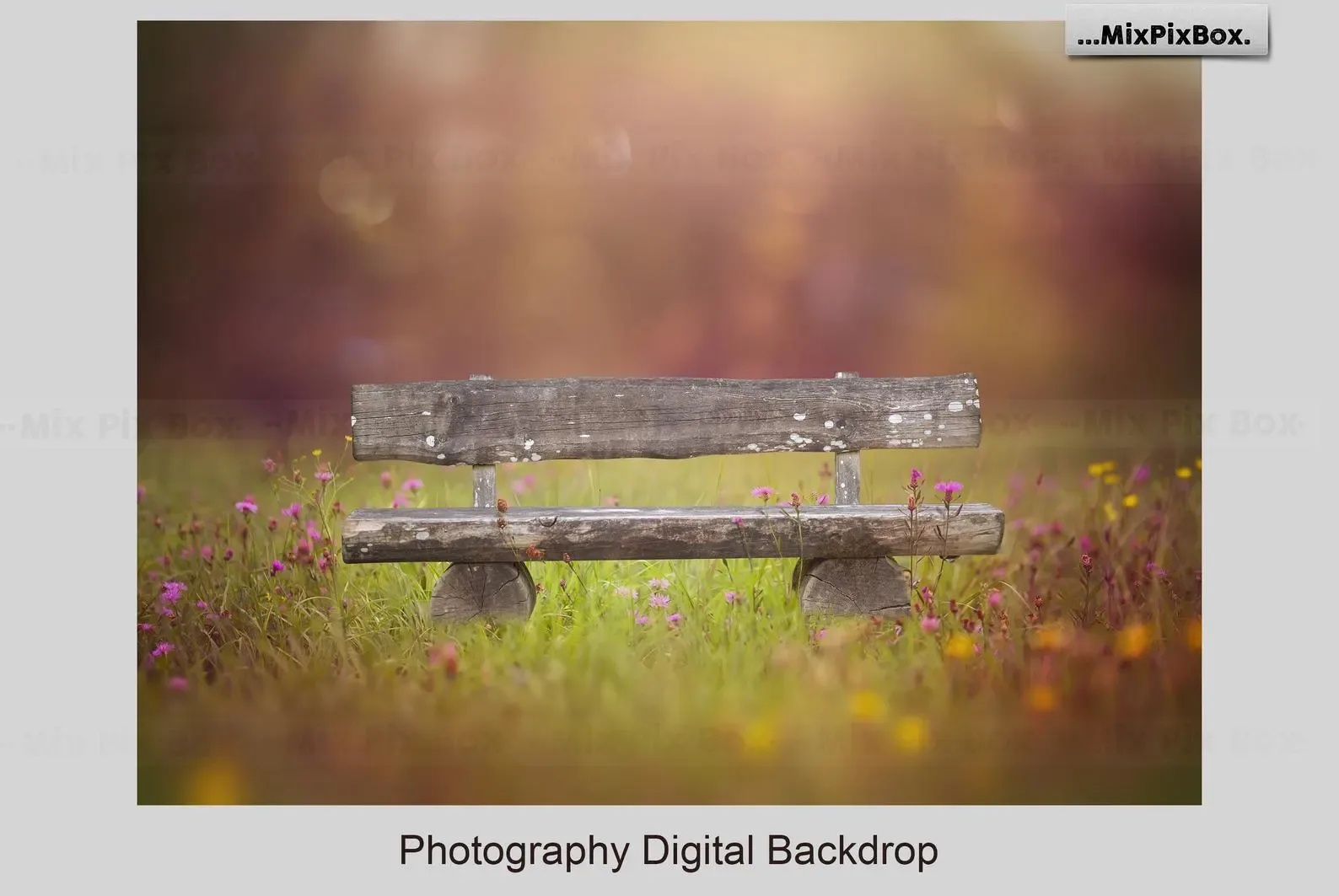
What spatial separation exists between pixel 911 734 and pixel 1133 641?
3.11 feet

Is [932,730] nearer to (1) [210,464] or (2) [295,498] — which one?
(2) [295,498]

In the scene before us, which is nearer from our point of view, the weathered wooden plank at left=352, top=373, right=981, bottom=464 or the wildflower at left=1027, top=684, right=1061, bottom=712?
the wildflower at left=1027, top=684, right=1061, bottom=712

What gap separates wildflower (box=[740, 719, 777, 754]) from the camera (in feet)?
10.1

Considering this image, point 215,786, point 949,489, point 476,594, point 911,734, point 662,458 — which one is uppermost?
point 662,458

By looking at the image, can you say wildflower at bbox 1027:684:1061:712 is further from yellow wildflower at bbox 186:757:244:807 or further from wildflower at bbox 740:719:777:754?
yellow wildflower at bbox 186:757:244:807

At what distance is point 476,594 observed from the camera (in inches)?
147

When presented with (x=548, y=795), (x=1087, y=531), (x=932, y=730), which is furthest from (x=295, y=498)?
(x=1087, y=531)

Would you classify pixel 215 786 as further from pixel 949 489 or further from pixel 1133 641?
pixel 1133 641

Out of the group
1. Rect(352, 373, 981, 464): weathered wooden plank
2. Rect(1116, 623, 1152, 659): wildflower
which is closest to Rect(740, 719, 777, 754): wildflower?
Rect(352, 373, 981, 464): weathered wooden plank

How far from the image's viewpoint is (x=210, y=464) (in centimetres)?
452

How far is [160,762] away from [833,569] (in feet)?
7.46

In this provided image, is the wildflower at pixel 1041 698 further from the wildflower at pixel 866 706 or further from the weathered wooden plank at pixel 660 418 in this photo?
the weathered wooden plank at pixel 660 418

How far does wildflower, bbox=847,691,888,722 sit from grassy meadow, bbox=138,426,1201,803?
1 cm

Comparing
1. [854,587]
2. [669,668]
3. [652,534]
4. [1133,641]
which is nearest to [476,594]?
[652,534]
